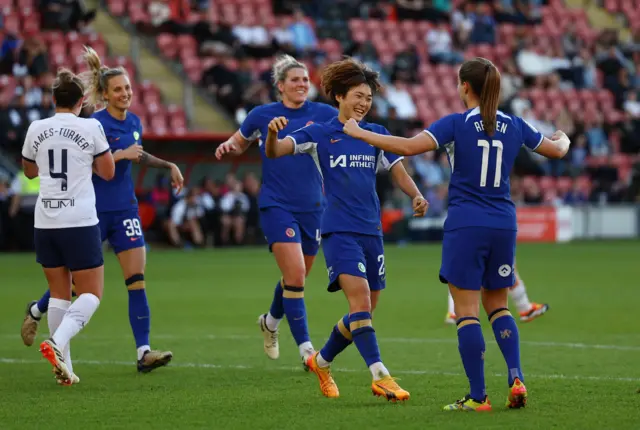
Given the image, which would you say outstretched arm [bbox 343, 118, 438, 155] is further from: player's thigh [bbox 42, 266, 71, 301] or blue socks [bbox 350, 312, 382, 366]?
player's thigh [bbox 42, 266, 71, 301]

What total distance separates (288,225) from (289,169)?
0.48 m

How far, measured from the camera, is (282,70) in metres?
10.1

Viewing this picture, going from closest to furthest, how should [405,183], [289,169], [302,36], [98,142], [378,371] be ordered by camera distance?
[378,371] → [405,183] → [98,142] → [289,169] → [302,36]

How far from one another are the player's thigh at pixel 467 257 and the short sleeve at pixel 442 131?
54 cm

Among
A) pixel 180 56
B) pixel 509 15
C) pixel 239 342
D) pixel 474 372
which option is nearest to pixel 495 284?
pixel 474 372

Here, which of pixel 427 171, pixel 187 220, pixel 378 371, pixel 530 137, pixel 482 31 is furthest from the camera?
pixel 482 31

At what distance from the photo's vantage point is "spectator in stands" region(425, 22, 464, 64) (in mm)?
35031

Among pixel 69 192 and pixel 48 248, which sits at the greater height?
pixel 69 192

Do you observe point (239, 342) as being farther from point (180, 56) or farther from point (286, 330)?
point (180, 56)

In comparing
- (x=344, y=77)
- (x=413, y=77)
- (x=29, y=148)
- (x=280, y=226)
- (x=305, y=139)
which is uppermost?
(x=413, y=77)

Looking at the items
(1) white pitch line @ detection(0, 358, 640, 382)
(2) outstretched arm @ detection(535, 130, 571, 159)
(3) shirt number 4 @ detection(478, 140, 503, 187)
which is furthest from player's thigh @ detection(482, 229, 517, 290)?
(1) white pitch line @ detection(0, 358, 640, 382)

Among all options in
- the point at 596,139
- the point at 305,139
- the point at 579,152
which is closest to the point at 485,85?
the point at 305,139

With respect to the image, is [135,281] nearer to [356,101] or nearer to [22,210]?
[356,101]

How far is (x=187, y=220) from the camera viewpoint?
2739 cm
